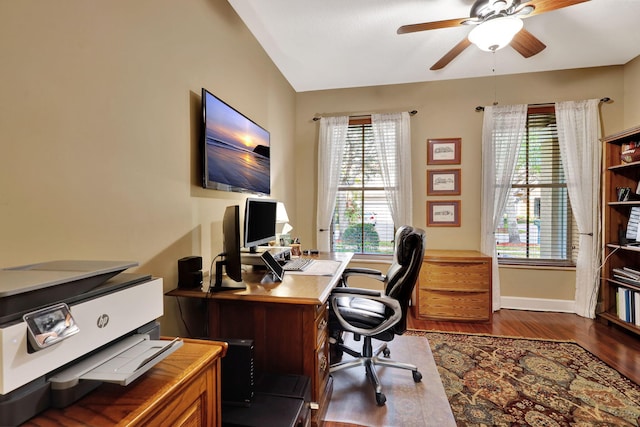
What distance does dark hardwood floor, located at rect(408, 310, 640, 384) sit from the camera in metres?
2.38

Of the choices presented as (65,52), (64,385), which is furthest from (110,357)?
(65,52)

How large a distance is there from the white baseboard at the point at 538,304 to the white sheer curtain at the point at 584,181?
3.4 inches

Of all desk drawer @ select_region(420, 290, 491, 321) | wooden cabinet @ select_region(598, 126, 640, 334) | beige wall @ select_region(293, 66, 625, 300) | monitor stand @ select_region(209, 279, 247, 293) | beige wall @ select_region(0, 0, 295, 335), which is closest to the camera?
beige wall @ select_region(0, 0, 295, 335)

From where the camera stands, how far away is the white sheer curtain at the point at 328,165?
12.3 feet

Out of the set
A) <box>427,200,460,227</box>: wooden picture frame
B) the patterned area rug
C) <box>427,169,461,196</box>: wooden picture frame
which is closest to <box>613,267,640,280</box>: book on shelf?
the patterned area rug

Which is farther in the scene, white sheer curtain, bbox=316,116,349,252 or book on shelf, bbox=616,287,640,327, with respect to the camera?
white sheer curtain, bbox=316,116,349,252

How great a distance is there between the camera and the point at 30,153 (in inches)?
37.0

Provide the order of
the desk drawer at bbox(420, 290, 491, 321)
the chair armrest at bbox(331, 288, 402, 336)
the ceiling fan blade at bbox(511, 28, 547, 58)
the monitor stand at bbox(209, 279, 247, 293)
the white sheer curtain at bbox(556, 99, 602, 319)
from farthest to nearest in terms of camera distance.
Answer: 1. the white sheer curtain at bbox(556, 99, 602, 319)
2. the desk drawer at bbox(420, 290, 491, 321)
3. the ceiling fan blade at bbox(511, 28, 547, 58)
4. the chair armrest at bbox(331, 288, 402, 336)
5. the monitor stand at bbox(209, 279, 247, 293)

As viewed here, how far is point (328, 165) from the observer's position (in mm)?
3760

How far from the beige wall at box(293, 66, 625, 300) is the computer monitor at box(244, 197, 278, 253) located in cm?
175

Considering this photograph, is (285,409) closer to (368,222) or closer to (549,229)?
(368,222)

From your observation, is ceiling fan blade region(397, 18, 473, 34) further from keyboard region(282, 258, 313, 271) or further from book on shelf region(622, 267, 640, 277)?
book on shelf region(622, 267, 640, 277)

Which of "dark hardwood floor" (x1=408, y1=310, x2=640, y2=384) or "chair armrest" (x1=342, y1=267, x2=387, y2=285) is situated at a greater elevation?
"chair armrest" (x1=342, y1=267, x2=387, y2=285)

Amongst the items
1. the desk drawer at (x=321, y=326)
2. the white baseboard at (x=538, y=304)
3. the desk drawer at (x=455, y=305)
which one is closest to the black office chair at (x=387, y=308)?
the desk drawer at (x=321, y=326)
